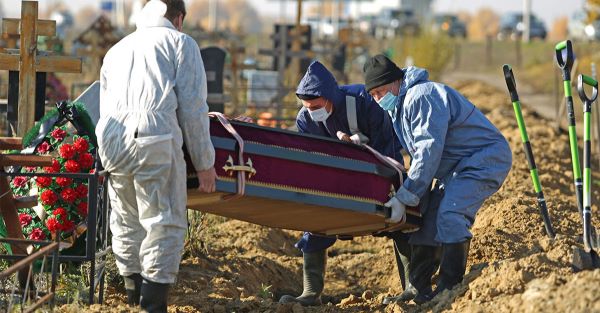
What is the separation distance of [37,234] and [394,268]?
3253 millimetres

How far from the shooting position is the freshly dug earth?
5902mm

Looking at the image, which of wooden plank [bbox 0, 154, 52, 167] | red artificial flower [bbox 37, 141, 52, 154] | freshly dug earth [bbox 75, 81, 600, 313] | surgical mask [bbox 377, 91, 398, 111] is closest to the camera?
freshly dug earth [bbox 75, 81, 600, 313]

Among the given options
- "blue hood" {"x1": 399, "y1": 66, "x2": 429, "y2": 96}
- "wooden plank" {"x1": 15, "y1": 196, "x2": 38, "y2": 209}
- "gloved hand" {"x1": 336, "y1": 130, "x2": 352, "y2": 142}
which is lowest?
"wooden plank" {"x1": 15, "y1": 196, "x2": 38, "y2": 209}

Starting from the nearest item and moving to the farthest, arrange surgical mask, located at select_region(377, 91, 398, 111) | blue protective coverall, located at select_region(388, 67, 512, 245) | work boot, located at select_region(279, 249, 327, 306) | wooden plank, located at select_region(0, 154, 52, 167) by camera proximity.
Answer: blue protective coverall, located at select_region(388, 67, 512, 245) → wooden plank, located at select_region(0, 154, 52, 167) → surgical mask, located at select_region(377, 91, 398, 111) → work boot, located at select_region(279, 249, 327, 306)

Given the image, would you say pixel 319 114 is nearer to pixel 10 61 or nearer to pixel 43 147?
pixel 43 147

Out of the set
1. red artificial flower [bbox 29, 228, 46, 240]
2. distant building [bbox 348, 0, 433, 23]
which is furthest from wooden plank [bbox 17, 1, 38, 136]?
distant building [bbox 348, 0, 433, 23]

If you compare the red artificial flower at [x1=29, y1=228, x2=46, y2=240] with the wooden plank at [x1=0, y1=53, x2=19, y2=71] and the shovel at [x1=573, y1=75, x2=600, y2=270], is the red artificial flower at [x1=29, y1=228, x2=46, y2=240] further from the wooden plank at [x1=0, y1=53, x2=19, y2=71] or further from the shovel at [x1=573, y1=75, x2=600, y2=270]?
the shovel at [x1=573, y1=75, x2=600, y2=270]

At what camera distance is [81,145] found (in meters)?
7.18

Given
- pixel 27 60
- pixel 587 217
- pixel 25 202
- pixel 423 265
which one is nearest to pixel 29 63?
pixel 27 60

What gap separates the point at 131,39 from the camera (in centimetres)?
631

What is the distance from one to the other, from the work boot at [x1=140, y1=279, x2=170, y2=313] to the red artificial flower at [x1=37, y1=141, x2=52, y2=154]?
160 cm

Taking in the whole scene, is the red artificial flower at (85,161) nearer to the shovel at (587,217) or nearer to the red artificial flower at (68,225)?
the red artificial flower at (68,225)

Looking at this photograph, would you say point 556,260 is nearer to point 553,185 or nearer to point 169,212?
point 169,212

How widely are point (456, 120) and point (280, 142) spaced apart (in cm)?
103
